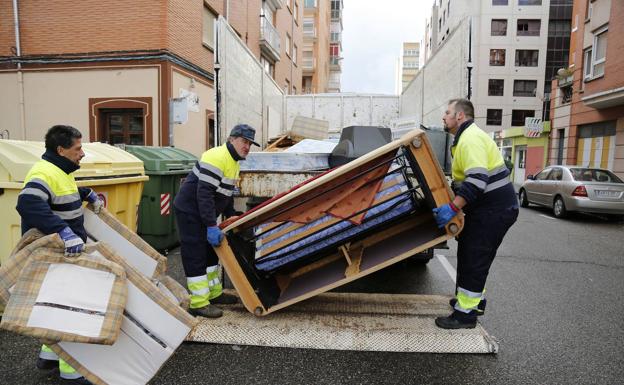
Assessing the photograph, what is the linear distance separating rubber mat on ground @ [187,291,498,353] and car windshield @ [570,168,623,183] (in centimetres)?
837

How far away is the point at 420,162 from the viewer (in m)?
2.76

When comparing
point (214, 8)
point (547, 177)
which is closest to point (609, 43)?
point (547, 177)

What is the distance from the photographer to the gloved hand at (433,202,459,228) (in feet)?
9.27

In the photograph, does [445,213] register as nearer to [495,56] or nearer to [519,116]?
[519,116]

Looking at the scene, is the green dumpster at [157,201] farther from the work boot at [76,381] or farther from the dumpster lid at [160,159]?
the work boot at [76,381]

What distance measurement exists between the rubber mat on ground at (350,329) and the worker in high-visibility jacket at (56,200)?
885 millimetres

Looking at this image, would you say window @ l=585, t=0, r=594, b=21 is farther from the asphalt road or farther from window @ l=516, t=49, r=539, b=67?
window @ l=516, t=49, r=539, b=67

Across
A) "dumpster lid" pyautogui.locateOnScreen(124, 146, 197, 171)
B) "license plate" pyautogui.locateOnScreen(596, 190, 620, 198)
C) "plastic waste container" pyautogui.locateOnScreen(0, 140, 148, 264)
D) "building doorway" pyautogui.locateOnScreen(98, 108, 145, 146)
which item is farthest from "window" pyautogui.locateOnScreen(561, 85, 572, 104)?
"plastic waste container" pyautogui.locateOnScreen(0, 140, 148, 264)

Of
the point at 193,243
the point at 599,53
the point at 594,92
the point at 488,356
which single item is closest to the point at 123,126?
the point at 193,243

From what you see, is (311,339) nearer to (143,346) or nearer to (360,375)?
(360,375)

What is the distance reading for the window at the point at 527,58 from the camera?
38.8 meters

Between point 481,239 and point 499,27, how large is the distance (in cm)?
4186

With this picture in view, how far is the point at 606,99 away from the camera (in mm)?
14328

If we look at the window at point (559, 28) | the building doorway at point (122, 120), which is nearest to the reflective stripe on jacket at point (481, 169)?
the building doorway at point (122, 120)
